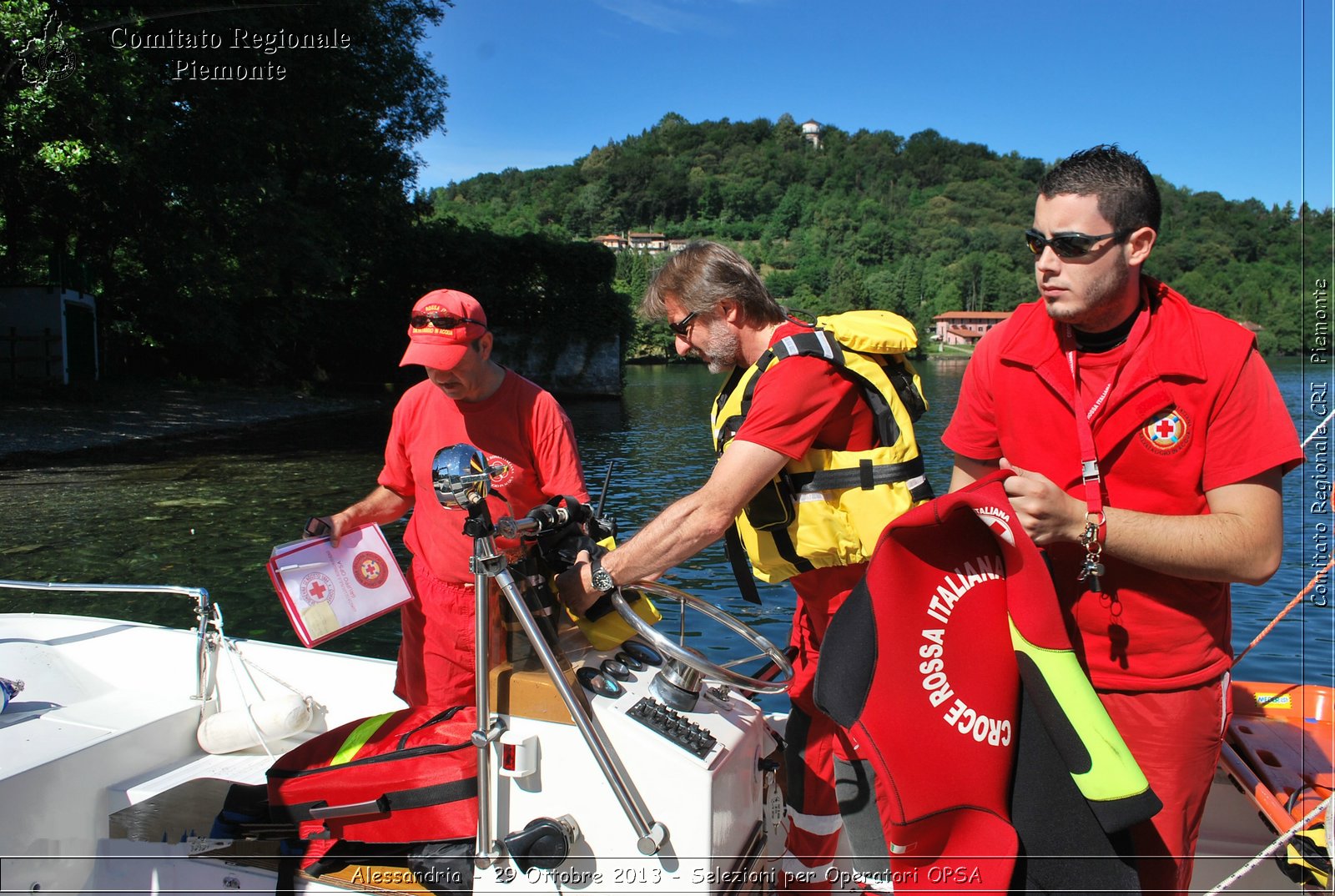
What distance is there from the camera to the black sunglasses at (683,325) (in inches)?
101

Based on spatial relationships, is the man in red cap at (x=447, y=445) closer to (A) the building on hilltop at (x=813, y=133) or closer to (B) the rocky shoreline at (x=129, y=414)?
(B) the rocky shoreline at (x=129, y=414)

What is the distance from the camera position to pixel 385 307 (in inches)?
1324

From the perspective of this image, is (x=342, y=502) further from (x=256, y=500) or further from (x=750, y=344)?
(x=750, y=344)

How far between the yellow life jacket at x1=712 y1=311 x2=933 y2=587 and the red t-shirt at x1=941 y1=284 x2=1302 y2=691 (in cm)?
Answer: 37

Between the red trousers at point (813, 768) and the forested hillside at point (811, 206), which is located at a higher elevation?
the forested hillside at point (811, 206)

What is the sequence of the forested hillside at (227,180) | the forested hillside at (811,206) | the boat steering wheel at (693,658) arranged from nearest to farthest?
1. the boat steering wheel at (693,658)
2. the forested hillside at (227,180)
3. the forested hillside at (811,206)

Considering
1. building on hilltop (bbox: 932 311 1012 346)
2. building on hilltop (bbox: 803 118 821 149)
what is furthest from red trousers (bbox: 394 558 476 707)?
building on hilltop (bbox: 803 118 821 149)

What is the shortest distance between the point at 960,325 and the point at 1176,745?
270 feet

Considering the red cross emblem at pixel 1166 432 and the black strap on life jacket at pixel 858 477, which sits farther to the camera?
the black strap on life jacket at pixel 858 477

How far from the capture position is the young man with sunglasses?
174 cm

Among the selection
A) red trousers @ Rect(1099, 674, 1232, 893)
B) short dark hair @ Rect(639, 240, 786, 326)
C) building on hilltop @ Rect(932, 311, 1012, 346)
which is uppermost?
building on hilltop @ Rect(932, 311, 1012, 346)

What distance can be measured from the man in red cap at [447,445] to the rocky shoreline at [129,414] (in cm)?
1468

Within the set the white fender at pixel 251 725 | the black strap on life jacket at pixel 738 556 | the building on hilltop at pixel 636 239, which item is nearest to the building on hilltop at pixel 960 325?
the building on hilltop at pixel 636 239

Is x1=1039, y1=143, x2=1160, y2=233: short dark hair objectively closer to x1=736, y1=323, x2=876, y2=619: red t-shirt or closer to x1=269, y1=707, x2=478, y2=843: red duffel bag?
x1=736, y1=323, x2=876, y2=619: red t-shirt
